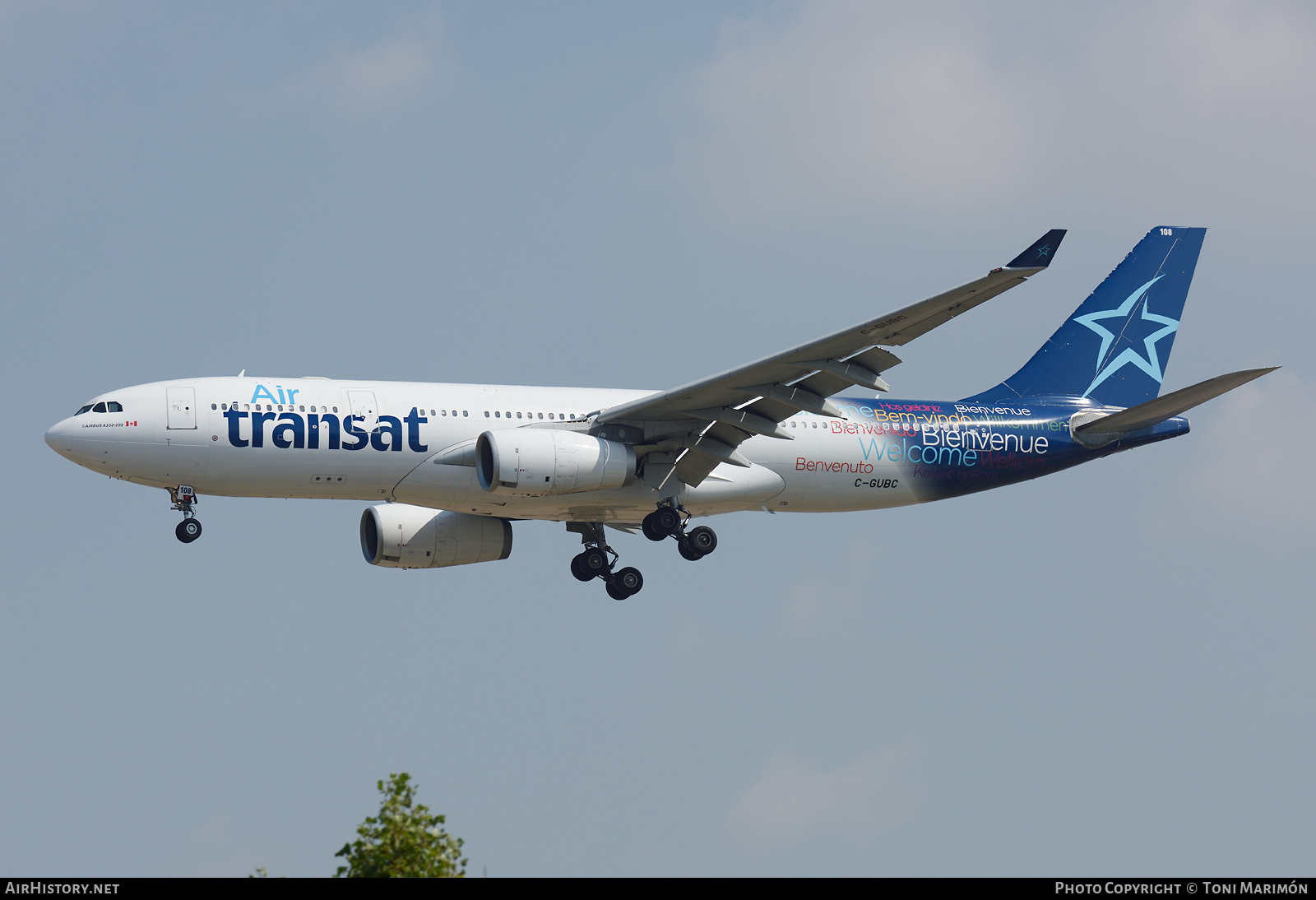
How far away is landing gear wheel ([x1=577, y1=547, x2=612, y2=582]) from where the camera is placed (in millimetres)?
41594

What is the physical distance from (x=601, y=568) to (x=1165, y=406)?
47.5ft

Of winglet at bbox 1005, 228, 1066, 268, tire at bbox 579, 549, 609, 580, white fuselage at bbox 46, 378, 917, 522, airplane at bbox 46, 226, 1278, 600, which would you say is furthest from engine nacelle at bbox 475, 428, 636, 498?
winglet at bbox 1005, 228, 1066, 268

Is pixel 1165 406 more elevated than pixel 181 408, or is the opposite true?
pixel 181 408

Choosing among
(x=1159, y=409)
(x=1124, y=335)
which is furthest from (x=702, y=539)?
(x=1124, y=335)

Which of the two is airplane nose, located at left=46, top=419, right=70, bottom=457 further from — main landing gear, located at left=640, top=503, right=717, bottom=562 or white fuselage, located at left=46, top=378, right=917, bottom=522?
main landing gear, located at left=640, top=503, right=717, bottom=562

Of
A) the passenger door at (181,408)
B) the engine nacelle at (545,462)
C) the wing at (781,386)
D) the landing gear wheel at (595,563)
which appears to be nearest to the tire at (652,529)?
the wing at (781,386)

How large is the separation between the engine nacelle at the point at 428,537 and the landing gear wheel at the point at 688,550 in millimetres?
5442

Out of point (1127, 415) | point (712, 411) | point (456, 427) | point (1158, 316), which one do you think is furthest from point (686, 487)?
point (1158, 316)

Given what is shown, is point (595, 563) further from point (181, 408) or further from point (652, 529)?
point (181, 408)

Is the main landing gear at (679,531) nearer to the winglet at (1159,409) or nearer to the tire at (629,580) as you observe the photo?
the tire at (629,580)

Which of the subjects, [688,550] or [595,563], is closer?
[688,550]

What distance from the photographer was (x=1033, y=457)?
4116 centimetres

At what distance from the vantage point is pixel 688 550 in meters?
39.0
